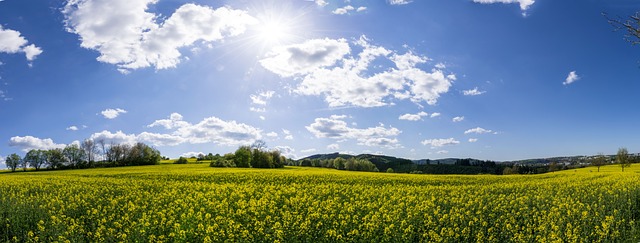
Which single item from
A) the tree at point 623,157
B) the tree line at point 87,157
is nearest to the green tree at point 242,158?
the tree line at point 87,157

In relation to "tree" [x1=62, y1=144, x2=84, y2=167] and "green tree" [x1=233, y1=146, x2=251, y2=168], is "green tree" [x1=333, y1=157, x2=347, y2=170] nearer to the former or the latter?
"green tree" [x1=233, y1=146, x2=251, y2=168]

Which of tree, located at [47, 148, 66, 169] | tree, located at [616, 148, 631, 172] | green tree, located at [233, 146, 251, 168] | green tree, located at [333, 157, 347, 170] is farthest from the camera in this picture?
green tree, located at [333, 157, 347, 170]

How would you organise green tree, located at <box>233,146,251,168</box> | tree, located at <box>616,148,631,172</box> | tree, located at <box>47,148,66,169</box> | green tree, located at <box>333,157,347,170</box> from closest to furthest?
tree, located at <box>616,148,631,172</box>, green tree, located at <box>233,146,251,168</box>, tree, located at <box>47,148,66,169</box>, green tree, located at <box>333,157,347,170</box>

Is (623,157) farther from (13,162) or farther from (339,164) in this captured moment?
(13,162)

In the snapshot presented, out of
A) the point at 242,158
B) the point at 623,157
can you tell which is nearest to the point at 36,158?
the point at 242,158

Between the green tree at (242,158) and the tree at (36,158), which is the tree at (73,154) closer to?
the tree at (36,158)

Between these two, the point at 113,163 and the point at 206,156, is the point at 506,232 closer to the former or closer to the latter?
the point at 113,163

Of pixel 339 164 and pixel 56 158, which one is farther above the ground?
pixel 56 158

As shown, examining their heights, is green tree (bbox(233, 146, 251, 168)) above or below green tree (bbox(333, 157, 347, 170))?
above

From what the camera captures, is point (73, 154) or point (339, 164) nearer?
point (73, 154)

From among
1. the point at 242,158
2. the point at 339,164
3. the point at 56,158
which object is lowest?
the point at 339,164

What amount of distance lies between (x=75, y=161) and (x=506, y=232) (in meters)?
113

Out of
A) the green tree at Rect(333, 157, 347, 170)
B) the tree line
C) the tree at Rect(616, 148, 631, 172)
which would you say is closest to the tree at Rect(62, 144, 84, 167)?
the tree line

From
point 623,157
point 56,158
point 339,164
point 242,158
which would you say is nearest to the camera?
point 623,157
